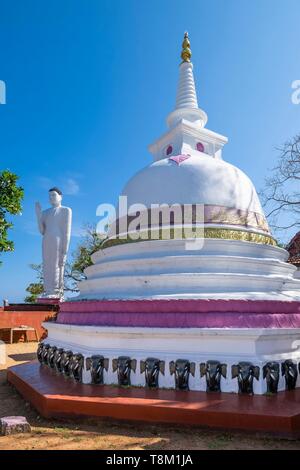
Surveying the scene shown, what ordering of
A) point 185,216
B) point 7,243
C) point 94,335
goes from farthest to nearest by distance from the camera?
point 7,243, point 185,216, point 94,335

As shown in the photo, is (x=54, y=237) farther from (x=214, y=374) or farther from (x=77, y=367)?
(x=214, y=374)

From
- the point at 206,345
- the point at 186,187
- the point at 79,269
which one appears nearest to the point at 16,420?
the point at 206,345

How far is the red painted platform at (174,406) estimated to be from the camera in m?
5.22

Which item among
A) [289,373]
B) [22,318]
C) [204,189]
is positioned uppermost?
[204,189]

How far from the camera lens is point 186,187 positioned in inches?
430

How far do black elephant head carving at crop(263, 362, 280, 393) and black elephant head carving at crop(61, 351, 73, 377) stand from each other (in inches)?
154

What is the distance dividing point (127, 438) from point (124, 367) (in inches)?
70.7

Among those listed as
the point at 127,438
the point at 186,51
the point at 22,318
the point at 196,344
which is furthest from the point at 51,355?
the point at 186,51

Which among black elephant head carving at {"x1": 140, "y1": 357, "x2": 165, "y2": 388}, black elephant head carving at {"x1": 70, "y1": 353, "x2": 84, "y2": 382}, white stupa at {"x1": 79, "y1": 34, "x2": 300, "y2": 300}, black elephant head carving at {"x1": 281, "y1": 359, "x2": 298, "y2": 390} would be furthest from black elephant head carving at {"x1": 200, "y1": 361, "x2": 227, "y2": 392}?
black elephant head carving at {"x1": 70, "y1": 353, "x2": 84, "y2": 382}

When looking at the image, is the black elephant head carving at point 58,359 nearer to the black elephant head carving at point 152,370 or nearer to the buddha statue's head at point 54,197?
the black elephant head carving at point 152,370

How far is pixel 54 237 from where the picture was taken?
18.8m

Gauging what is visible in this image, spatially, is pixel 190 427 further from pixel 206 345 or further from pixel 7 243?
pixel 7 243

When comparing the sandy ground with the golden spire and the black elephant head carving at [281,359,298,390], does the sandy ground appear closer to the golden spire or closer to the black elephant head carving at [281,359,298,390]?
the black elephant head carving at [281,359,298,390]

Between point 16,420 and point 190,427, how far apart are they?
2.61 m
